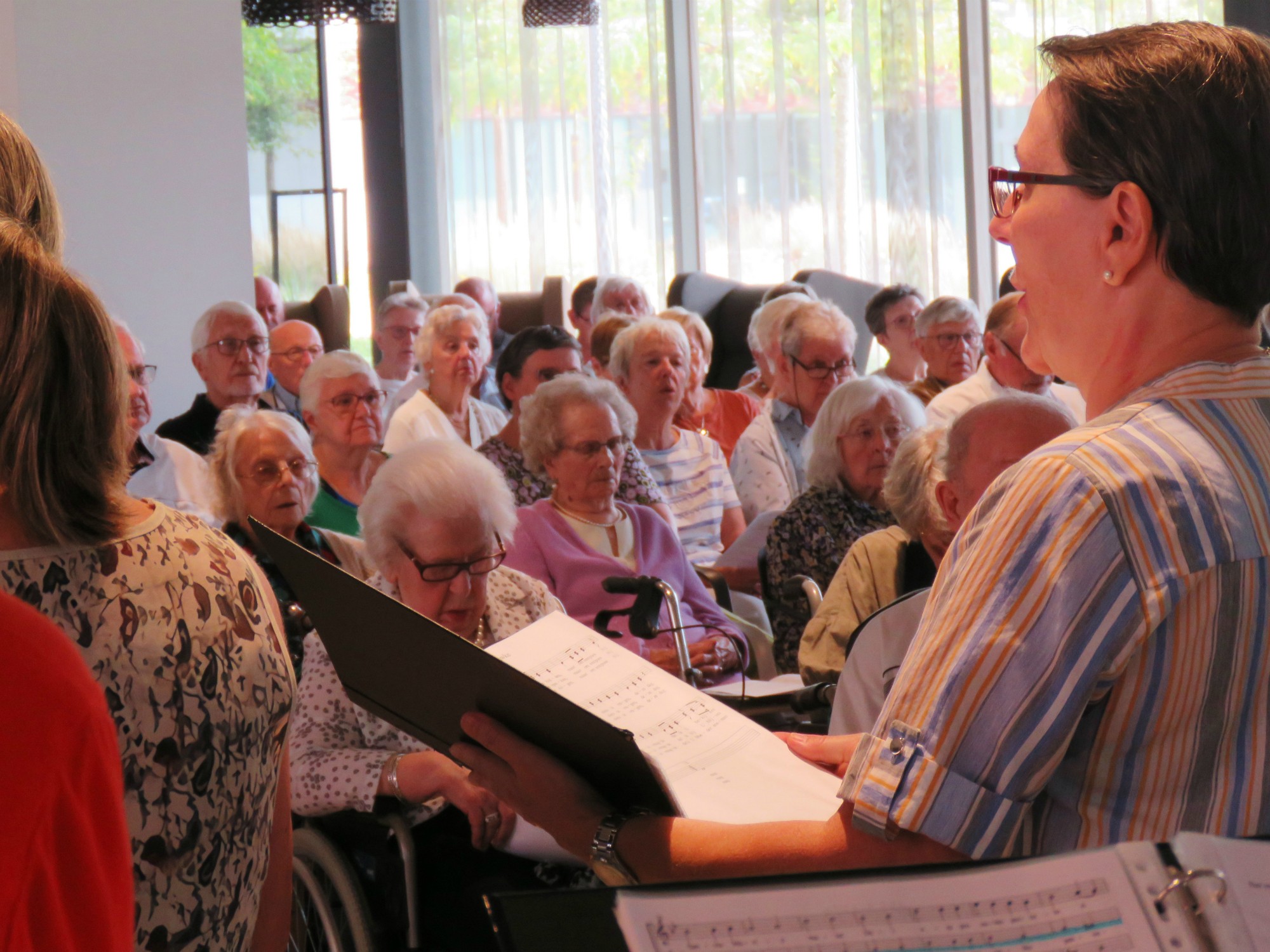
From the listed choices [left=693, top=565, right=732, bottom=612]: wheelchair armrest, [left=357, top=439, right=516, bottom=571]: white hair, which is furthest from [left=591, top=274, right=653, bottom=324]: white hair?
[left=357, top=439, right=516, bottom=571]: white hair

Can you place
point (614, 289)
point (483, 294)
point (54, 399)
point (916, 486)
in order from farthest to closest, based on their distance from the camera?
point (483, 294) → point (614, 289) → point (916, 486) → point (54, 399)

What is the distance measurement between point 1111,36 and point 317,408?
3.67m

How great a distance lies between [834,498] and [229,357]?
2.50 meters

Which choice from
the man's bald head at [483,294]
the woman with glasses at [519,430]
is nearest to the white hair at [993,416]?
the woman with glasses at [519,430]

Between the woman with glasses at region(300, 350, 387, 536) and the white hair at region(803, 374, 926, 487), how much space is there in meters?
1.41

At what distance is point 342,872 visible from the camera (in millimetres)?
2229

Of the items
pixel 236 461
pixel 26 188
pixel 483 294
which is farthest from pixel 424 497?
pixel 483 294

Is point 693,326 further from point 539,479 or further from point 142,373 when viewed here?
point 142,373

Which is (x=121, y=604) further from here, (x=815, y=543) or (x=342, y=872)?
(x=815, y=543)

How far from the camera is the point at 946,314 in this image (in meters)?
5.13

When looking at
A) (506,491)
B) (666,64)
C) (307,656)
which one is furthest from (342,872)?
(666,64)

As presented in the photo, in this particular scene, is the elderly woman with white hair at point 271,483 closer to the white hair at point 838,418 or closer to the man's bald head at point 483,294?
the white hair at point 838,418

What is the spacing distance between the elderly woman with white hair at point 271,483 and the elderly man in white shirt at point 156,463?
0.48 metres

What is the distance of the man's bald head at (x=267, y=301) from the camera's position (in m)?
6.63
